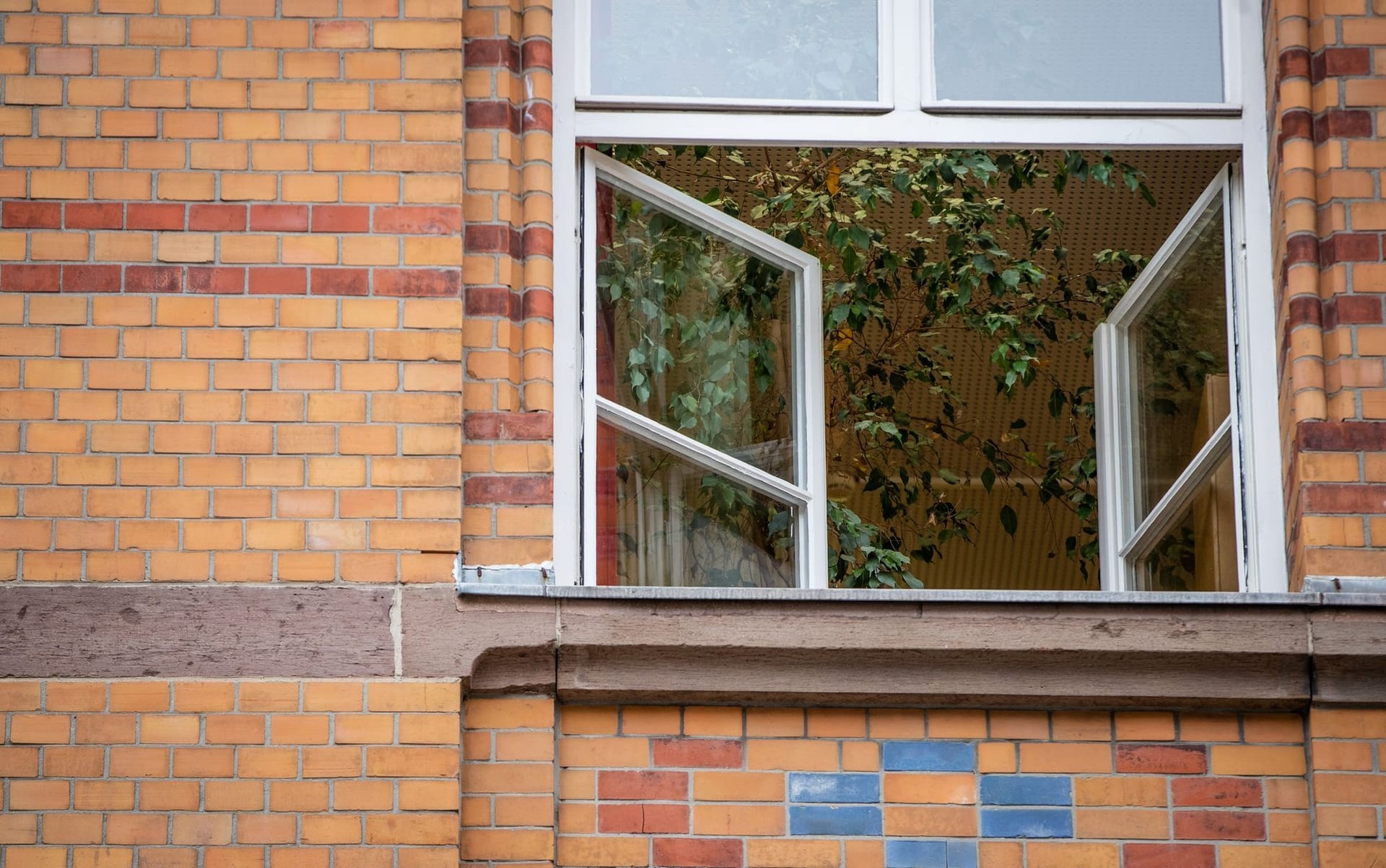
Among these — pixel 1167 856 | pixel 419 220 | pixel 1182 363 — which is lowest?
pixel 1167 856

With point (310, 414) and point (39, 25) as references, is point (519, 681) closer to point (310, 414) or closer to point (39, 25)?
point (310, 414)

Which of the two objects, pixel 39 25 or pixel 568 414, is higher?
pixel 39 25

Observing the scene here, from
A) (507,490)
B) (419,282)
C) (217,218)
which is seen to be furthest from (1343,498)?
(217,218)

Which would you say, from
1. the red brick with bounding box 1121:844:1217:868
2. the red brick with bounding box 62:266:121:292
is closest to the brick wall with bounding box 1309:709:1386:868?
the red brick with bounding box 1121:844:1217:868

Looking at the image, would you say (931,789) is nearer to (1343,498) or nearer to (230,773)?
(1343,498)

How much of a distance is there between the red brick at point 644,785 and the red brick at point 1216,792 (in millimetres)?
1119

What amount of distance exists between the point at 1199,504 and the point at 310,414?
229 centimetres

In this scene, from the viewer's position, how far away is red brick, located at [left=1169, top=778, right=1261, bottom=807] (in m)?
3.63

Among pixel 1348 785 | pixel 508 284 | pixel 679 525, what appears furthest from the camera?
A: pixel 679 525

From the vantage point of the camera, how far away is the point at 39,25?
3795 mm

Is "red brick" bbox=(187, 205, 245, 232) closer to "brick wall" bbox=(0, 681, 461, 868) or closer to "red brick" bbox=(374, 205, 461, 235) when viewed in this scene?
"red brick" bbox=(374, 205, 461, 235)

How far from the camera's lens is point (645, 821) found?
11.9 feet

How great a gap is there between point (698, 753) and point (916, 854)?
0.54m

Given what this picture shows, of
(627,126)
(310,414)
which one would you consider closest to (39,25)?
(310,414)
